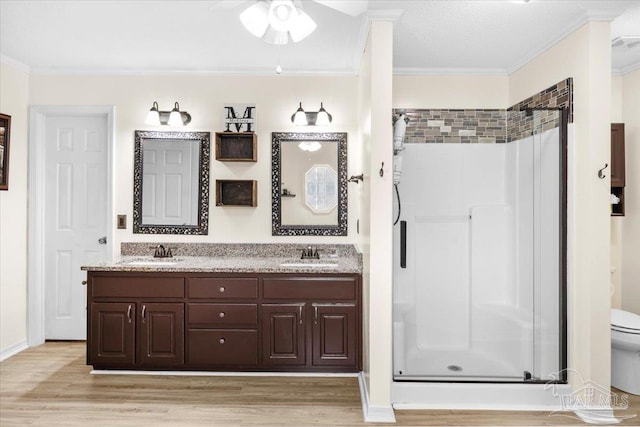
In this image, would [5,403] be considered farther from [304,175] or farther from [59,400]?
[304,175]

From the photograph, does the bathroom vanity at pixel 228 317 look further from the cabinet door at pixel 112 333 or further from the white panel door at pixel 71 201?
the white panel door at pixel 71 201

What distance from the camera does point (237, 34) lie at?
2.93m

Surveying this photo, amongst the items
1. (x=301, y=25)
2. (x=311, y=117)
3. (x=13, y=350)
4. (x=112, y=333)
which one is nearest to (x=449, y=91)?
(x=311, y=117)

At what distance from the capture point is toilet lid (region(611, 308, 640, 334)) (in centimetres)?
274

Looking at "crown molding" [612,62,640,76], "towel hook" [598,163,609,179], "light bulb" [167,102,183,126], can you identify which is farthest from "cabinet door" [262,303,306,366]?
"crown molding" [612,62,640,76]

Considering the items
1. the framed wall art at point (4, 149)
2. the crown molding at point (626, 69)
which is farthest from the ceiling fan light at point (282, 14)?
the crown molding at point (626, 69)

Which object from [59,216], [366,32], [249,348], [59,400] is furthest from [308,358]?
[59,216]

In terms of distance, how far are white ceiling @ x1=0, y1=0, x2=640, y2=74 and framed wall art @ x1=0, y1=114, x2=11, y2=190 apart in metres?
0.53

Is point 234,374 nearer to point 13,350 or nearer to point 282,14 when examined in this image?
point 13,350

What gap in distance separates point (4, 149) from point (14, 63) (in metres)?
0.73

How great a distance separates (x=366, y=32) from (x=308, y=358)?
2293mm

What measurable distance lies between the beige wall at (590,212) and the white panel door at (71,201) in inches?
145

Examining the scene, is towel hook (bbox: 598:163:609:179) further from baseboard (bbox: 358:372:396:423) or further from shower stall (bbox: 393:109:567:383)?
baseboard (bbox: 358:372:396:423)

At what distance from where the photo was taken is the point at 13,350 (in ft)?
11.5
